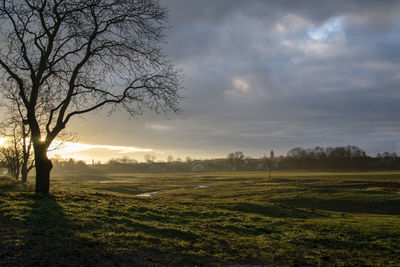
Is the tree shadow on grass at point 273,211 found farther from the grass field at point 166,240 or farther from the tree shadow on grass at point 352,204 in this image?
the tree shadow on grass at point 352,204

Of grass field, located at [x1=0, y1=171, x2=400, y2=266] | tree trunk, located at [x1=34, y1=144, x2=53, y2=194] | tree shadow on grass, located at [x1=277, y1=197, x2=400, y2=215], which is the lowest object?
tree shadow on grass, located at [x1=277, y1=197, x2=400, y2=215]

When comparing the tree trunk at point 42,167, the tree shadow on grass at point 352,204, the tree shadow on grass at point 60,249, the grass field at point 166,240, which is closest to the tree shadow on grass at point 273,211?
the grass field at point 166,240

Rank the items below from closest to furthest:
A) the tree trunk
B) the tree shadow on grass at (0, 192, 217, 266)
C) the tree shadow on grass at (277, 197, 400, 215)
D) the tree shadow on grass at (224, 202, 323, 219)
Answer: the tree shadow on grass at (0, 192, 217, 266) → the tree trunk → the tree shadow on grass at (224, 202, 323, 219) → the tree shadow on grass at (277, 197, 400, 215)

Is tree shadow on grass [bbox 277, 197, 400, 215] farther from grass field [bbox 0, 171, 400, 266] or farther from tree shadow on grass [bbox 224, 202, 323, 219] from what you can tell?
grass field [bbox 0, 171, 400, 266]

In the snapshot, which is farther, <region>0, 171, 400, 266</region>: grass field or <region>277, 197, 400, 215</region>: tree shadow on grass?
<region>277, 197, 400, 215</region>: tree shadow on grass

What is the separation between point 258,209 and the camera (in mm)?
31219

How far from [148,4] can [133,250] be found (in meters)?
17.6

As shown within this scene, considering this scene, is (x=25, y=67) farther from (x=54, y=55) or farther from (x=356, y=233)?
(x=356, y=233)

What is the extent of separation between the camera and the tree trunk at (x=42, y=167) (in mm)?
20328

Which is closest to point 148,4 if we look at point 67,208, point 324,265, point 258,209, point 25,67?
point 25,67

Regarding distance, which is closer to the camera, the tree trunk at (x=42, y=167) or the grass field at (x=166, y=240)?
the grass field at (x=166, y=240)

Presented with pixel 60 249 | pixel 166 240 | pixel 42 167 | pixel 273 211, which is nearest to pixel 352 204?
pixel 273 211

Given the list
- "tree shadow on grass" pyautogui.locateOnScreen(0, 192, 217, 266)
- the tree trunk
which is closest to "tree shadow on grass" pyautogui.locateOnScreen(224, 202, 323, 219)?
the tree trunk

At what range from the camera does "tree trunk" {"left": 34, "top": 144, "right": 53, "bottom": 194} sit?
66.7 feet
